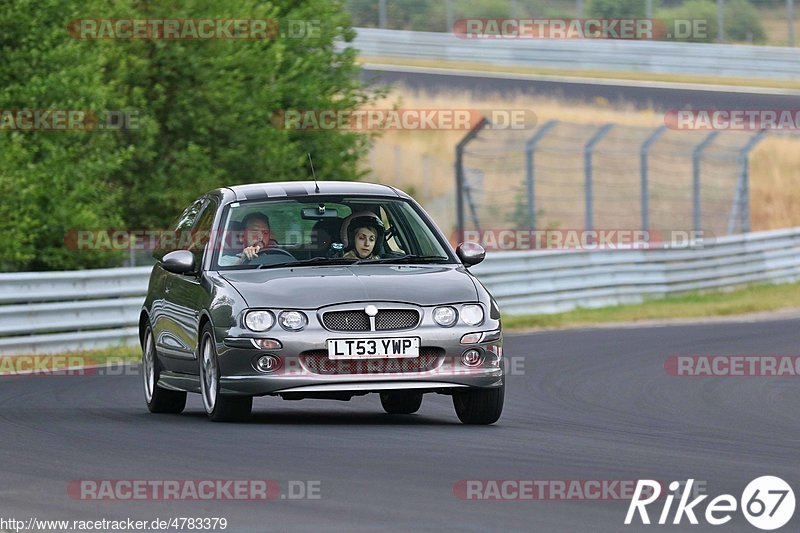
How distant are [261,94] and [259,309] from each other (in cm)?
2006

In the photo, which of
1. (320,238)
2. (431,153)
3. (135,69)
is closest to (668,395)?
(320,238)

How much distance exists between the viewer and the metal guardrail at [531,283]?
19.5m

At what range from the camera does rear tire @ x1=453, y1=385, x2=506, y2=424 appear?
11.3 meters

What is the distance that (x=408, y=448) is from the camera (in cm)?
988

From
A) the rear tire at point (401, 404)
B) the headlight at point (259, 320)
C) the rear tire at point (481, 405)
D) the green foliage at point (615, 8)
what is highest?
the headlight at point (259, 320)

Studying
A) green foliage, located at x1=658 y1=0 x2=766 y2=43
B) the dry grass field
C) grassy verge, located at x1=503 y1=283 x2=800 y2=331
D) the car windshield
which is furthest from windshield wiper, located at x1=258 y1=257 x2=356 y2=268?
green foliage, located at x1=658 y1=0 x2=766 y2=43

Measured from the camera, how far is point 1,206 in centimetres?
2291

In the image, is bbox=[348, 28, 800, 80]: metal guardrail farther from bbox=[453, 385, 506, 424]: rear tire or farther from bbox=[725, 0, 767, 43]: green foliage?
bbox=[453, 385, 506, 424]: rear tire

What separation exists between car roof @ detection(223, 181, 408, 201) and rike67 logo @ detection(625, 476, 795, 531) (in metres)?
4.31

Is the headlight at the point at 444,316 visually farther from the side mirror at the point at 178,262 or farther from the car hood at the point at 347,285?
the side mirror at the point at 178,262

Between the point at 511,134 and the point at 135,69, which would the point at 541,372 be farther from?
the point at 511,134

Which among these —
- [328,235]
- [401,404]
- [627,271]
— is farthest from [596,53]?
[328,235]

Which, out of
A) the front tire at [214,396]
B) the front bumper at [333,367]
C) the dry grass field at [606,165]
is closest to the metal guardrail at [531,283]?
the front tire at [214,396]

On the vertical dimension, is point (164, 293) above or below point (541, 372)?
above
